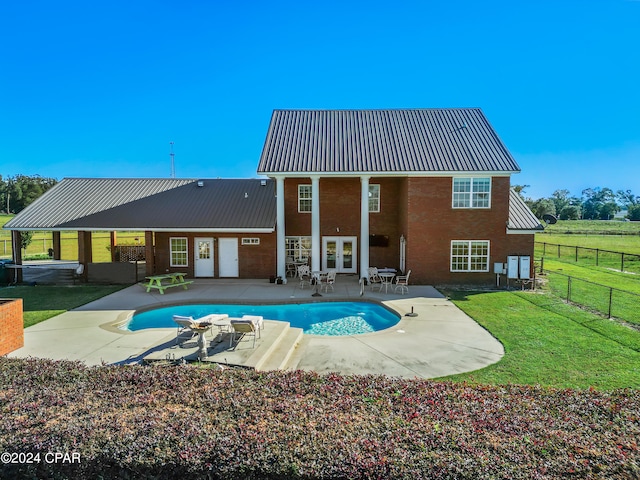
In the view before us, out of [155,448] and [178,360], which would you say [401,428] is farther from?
[178,360]

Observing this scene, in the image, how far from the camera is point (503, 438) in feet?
13.2

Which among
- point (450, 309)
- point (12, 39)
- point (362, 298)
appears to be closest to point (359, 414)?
point (450, 309)

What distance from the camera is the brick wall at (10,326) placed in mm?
8188

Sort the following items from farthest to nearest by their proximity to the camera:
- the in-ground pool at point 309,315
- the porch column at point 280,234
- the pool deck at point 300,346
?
1. the porch column at point 280,234
2. the in-ground pool at point 309,315
3. the pool deck at point 300,346

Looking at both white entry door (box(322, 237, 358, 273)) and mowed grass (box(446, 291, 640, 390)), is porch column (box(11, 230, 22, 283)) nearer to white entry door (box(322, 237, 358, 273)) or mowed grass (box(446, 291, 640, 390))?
white entry door (box(322, 237, 358, 273))

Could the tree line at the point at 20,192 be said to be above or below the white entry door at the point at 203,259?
above

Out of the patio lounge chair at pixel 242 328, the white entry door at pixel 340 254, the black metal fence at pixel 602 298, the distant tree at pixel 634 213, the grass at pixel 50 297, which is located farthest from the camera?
the distant tree at pixel 634 213

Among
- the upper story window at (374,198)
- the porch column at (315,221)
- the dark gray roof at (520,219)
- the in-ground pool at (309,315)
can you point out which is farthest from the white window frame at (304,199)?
the dark gray roof at (520,219)

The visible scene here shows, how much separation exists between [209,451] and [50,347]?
730cm

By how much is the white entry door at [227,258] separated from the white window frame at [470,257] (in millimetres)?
10380

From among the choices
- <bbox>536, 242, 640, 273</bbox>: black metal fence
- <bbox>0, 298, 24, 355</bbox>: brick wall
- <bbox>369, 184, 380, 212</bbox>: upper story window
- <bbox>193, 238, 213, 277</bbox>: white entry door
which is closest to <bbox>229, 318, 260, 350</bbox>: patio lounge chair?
<bbox>0, 298, 24, 355</bbox>: brick wall

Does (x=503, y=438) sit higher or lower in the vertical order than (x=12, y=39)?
lower

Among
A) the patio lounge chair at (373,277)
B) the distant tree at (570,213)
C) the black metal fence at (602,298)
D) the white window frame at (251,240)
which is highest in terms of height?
the distant tree at (570,213)

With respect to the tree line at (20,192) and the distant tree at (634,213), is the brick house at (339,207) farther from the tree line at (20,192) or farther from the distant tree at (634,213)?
the distant tree at (634,213)
